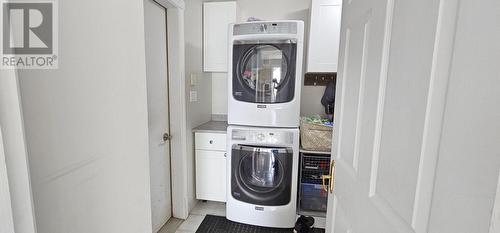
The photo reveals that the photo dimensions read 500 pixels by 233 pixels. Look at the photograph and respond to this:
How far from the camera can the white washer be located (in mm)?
1902

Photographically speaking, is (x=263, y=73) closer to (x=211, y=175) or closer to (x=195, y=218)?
(x=211, y=175)

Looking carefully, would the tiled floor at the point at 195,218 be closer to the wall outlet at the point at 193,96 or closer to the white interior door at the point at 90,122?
the wall outlet at the point at 193,96

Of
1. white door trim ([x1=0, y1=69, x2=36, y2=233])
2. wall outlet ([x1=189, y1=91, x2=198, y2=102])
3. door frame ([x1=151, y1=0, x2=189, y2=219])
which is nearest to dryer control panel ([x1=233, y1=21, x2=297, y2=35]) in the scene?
door frame ([x1=151, y1=0, x2=189, y2=219])

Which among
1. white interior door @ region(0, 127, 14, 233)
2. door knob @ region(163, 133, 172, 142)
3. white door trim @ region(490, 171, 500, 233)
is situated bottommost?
door knob @ region(163, 133, 172, 142)

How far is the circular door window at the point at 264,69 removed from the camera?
1898 mm

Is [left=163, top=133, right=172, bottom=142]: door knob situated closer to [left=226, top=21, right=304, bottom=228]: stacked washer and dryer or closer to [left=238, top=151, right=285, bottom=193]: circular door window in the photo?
[left=226, top=21, right=304, bottom=228]: stacked washer and dryer

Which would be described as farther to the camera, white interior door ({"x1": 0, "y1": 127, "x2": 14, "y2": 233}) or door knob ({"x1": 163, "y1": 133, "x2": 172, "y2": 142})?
door knob ({"x1": 163, "y1": 133, "x2": 172, "y2": 142})

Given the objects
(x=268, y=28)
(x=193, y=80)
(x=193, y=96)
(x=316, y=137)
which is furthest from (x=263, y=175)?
(x=268, y=28)

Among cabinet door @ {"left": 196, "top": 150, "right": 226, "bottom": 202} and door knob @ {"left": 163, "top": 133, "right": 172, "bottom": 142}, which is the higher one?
door knob @ {"left": 163, "top": 133, "right": 172, "bottom": 142}

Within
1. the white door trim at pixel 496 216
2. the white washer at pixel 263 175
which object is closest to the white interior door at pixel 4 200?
the white door trim at pixel 496 216

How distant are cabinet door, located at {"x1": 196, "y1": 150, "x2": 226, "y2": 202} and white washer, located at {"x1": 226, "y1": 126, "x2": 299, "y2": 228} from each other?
7.4 inches

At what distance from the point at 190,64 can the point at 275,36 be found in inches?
34.9

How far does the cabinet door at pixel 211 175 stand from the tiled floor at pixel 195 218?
0.48 feet

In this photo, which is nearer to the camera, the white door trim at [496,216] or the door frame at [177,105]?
the white door trim at [496,216]
